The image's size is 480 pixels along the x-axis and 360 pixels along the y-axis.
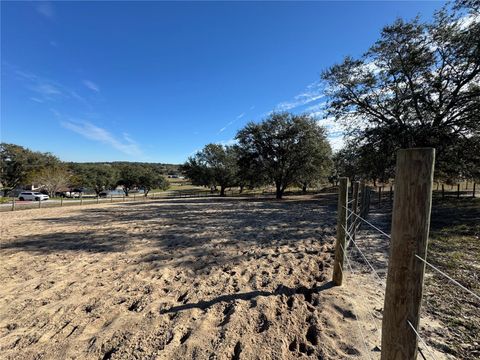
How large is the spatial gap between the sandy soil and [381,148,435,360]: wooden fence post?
1.14 m

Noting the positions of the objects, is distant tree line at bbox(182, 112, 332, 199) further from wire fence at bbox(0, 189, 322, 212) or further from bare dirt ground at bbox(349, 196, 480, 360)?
bare dirt ground at bbox(349, 196, 480, 360)

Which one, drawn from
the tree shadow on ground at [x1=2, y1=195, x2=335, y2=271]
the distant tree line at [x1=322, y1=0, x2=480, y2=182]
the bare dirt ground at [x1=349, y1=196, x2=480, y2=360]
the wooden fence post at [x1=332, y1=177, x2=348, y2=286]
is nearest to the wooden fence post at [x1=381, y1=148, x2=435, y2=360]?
the bare dirt ground at [x1=349, y1=196, x2=480, y2=360]

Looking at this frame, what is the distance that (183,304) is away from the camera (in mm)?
3420

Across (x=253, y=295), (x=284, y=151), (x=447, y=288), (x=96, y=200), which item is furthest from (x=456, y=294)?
(x=96, y=200)

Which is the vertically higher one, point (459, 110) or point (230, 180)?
point (459, 110)

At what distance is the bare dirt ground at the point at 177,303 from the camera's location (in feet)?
8.43

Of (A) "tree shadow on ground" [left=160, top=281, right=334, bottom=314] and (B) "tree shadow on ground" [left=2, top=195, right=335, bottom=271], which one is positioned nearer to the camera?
(A) "tree shadow on ground" [left=160, top=281, right=334, bottom=314]

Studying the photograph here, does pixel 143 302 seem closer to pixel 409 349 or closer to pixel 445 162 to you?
pixel 409 349

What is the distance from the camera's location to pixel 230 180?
43000 mm

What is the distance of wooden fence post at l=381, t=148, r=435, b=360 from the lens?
1460mm

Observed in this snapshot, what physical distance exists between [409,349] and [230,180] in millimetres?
41550

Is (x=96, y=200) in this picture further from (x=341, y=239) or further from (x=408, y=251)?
(x=408, y=251)

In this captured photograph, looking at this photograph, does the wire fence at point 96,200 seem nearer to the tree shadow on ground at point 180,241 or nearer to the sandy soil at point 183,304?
the tree shadow on ground at point 180,241

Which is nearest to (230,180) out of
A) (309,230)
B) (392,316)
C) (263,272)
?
(309,230)
